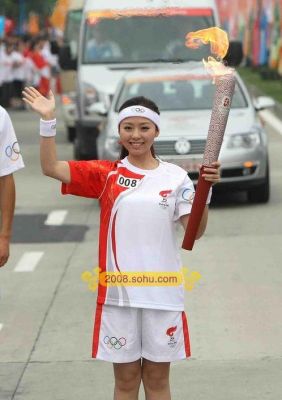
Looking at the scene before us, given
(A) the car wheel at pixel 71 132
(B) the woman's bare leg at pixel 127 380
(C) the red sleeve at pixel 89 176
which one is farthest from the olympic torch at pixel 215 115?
(A) the car wheel at pixel 71 132

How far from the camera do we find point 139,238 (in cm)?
589

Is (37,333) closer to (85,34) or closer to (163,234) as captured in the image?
(163,234)

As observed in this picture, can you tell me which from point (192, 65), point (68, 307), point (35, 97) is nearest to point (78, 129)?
point (192, 65)

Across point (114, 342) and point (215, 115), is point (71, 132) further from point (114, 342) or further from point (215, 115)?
point (215, 115)

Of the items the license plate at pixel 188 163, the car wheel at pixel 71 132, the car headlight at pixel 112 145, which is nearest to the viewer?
the license plate at pixel 188 163

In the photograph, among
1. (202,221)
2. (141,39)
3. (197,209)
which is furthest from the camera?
(141,39)

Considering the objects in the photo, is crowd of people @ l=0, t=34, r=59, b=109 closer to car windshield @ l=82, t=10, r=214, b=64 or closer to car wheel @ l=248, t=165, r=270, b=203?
car windshield @ l=82, t=10, r=214, b=64

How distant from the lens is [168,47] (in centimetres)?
1986

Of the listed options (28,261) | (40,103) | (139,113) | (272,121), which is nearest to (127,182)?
(139,113)

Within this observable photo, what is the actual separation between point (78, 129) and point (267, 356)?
12606 millimetres

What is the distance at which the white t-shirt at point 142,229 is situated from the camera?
589 cm

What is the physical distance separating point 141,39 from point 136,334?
47.3ft

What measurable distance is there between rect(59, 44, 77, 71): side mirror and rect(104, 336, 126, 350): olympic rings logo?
618 inches

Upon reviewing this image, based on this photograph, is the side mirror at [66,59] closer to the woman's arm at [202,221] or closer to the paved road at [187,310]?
the paved road at [187,310]
